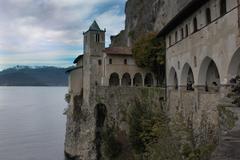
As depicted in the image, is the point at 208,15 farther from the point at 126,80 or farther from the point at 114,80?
the point at 126,80

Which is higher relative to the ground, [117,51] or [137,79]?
[117,51]

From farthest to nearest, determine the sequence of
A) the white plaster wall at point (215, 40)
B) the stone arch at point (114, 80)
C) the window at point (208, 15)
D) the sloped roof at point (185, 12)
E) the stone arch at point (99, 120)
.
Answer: the stone arch at point (114, 80) → the stone arch at point (99, 120) → the sloped roof at point (185, 12) → the window at point (208, 15) → the white plaster wall at point (215, 40)

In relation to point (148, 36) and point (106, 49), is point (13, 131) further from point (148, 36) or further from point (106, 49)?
point (148, 36)

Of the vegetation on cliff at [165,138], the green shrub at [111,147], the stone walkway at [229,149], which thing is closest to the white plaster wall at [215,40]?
the vegetation on cliff at [165,138]

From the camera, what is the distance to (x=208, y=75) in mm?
23125

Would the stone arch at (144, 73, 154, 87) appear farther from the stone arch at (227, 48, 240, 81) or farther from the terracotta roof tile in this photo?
the stone arch at (227, 48, 240, 81)

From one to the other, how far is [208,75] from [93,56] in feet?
77.2

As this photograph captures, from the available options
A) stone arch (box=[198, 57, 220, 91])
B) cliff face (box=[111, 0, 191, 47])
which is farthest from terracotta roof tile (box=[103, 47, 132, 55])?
stone arch (box=[198, 57, 220, 91])

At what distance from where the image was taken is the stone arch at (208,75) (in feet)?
66.5

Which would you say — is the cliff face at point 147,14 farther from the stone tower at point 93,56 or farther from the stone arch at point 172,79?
the stone arch at point 172,79

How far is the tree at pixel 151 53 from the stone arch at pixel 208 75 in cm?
1698

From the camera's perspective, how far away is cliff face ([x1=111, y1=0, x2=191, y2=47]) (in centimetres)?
5364

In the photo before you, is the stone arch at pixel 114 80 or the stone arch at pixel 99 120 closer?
the stone arch at pixel 99 120

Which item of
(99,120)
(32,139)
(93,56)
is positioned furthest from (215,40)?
(32,139)
